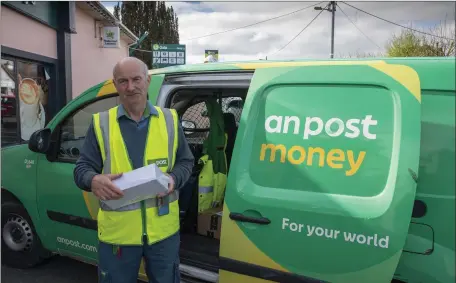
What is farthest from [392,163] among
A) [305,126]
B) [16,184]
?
[16,184]

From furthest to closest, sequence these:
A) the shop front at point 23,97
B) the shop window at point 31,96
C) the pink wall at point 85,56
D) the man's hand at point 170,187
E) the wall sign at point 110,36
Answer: the wall sign at point 110,36 < the pink wall at point 85,56 < the shop window at point 31,96 < the shop front at point 23,97 < the man's hand at point 170,187

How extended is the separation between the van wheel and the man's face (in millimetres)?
1966

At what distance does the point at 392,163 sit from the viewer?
5.81 feet

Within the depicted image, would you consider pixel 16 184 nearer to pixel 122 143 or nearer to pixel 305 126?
pixel 122 143

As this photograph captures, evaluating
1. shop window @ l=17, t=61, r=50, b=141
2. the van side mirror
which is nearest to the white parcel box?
the van side mirror

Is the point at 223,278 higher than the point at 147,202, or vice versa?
the point at 147,202

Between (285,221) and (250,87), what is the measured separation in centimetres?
72

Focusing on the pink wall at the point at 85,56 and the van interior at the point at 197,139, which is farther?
the pink wall at the point at 85,56

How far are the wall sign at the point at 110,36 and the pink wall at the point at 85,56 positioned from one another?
26cm

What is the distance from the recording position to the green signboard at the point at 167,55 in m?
23.5

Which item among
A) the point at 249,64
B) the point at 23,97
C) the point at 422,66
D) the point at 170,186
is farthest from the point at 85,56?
the point at 422,66

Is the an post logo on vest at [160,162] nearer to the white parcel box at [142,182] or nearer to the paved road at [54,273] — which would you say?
the white parcel box at [142,182]

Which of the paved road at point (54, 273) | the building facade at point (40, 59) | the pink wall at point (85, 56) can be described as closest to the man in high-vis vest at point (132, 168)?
the paved road at point (54, 273)

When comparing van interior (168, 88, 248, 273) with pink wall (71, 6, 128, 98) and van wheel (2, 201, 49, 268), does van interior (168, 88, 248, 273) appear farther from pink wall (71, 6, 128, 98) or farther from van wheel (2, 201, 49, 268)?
pink wall (71, 6, 128, 98)
